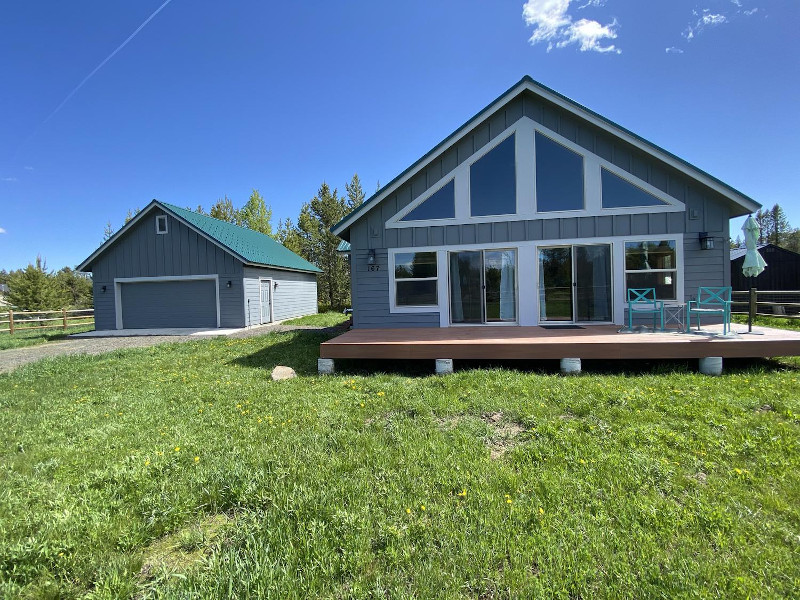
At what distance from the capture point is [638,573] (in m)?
1.78

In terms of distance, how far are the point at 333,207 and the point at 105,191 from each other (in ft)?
64.7

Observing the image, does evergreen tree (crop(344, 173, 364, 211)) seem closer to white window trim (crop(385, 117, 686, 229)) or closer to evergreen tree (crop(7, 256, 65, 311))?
white window trim (crop(385, 117, 686, 229))

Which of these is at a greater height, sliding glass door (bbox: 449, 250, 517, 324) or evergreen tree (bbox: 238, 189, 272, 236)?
evergreen tree (bbox: 238, 189, 272, 236)

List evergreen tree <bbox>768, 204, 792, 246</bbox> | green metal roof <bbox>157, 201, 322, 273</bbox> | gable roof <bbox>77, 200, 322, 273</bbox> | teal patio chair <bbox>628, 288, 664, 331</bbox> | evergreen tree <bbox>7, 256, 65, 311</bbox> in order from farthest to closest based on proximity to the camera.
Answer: evergreen tree <bbox>768, 204, 792, 246</bbox>, evergreen tree <bbox>7, 256, 65, 311</bbox>, green metal roof <bbox>157, 201, 322, 273</bbox>, gable roof <bbox>77, 200, 322, 273</bbox>, teal patio chair <bbox>628, 288, 664, 331</bbox>

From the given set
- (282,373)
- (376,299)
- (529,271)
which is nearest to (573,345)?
(529,271)

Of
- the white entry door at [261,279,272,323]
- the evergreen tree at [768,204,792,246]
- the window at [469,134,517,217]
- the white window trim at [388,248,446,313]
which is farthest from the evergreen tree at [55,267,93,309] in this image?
the evergreen tree at [768,204,792,246]

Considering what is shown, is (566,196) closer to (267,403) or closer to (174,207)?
(267,403)

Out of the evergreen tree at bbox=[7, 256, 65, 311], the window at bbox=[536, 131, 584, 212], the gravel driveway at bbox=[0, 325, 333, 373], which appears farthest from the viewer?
the evergreen tree at bbox=[7, 256, 65, 311]

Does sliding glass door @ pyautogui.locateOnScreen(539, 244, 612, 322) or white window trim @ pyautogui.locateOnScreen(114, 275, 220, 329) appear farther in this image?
white window trim @ pyautogui.locateOnScreen(114, 275, 220, 329)

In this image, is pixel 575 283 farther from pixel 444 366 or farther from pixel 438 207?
pixel 444 366

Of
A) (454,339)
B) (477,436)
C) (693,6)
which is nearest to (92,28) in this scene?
(454,339)

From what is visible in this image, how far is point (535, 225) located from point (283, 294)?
1408 cm

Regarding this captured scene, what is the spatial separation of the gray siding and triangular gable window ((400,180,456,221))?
1.18 meters

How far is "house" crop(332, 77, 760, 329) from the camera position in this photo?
7.60m
